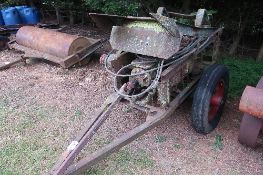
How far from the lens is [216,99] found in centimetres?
418

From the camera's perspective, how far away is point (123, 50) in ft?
11.8

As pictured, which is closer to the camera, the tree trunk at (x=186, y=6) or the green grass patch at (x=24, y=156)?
the green grass patch at (x=24, y=156)

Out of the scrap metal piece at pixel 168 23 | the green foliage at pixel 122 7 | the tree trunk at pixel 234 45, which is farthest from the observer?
the tree trunk at pixel 234 45

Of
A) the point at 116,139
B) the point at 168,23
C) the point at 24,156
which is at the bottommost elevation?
the point at 24,156

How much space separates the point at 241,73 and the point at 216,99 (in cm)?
160

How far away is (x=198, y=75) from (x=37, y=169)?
2.46 metres

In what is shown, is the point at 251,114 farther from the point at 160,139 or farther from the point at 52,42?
the point at 52,42

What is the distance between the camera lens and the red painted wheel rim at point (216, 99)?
164 inches

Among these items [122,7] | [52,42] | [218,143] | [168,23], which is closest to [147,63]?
[168,23]

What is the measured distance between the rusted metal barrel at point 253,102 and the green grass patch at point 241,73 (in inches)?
69.3

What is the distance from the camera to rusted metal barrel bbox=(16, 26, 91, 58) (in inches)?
227

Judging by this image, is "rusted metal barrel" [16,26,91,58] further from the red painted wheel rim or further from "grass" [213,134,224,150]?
"grass" [213,134,224,150]

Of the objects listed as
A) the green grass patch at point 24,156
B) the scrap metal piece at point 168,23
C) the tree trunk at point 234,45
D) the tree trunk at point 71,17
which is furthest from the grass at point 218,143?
the tree trunk at point 71,17

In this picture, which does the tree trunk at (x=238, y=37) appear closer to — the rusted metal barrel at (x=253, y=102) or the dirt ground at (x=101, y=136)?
the dirt ground at (x=101, y=136)
